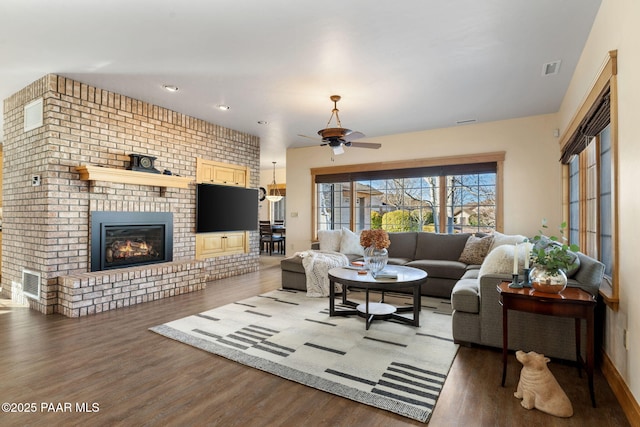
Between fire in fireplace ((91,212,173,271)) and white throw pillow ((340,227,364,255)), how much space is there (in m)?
2.84

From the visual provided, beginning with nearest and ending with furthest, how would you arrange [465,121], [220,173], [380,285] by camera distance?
[380,285] < [465,121] < [220,173]

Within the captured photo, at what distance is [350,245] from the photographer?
5.82 metres

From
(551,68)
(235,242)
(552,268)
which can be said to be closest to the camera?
(552,268)

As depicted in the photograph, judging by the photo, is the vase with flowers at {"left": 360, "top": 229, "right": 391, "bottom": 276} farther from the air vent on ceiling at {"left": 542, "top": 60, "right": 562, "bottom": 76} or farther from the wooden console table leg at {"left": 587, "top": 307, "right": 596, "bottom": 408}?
the air vent on ceiling at {"left": 542, "top": 60, "right": 562, "bottom": 76}

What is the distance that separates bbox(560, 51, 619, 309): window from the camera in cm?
230

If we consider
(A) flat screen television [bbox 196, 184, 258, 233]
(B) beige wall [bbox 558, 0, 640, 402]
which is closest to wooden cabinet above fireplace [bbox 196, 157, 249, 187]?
(A) flat screen television [bbox 196, 184, 258, 233]

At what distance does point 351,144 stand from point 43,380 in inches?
157

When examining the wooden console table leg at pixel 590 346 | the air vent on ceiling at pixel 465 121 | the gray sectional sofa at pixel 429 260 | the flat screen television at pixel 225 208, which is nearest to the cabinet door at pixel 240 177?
the flat screen television at pixel 225 208

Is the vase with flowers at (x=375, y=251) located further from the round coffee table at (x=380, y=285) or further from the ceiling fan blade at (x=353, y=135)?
the ceiling fan blade at (x=353, y=135)

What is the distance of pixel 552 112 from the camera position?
16.5 ft

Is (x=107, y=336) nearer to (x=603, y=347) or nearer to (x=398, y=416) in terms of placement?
(x=398, y=416)

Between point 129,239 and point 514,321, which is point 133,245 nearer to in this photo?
point 129,239

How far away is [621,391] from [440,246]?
131 inches

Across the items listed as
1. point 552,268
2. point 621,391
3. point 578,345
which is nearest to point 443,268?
point 578,345
